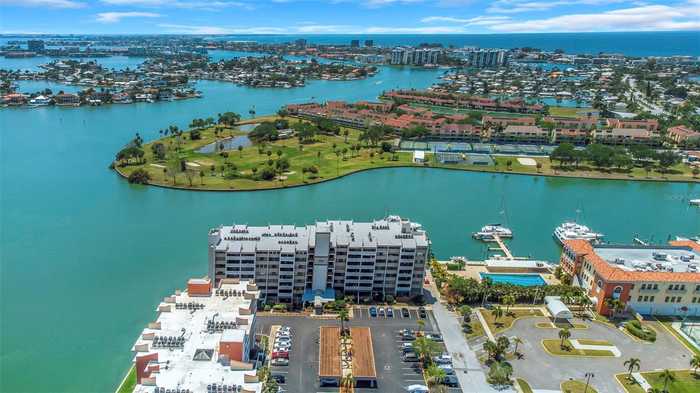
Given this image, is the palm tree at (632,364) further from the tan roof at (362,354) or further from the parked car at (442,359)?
the tan roof at (362,354)

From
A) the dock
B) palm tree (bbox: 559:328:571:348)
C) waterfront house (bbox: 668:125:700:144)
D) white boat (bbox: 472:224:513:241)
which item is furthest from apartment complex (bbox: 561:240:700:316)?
waterfront house (bbox: 668:125:700:144)

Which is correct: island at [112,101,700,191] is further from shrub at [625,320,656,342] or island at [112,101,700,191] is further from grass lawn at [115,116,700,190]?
shrub at [625,320,656,342]

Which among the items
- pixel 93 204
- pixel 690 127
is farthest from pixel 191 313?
pixel 690 127

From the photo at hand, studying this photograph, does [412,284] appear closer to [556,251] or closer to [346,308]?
[346,308]

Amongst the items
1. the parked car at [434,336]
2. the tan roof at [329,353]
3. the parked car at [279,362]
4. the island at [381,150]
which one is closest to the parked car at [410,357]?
the parked car at [434,336]

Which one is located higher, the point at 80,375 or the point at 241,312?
the point at 241,312

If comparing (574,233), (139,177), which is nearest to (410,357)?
(574,233)

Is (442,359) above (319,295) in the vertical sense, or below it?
below

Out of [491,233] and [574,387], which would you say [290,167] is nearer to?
[491,233]
